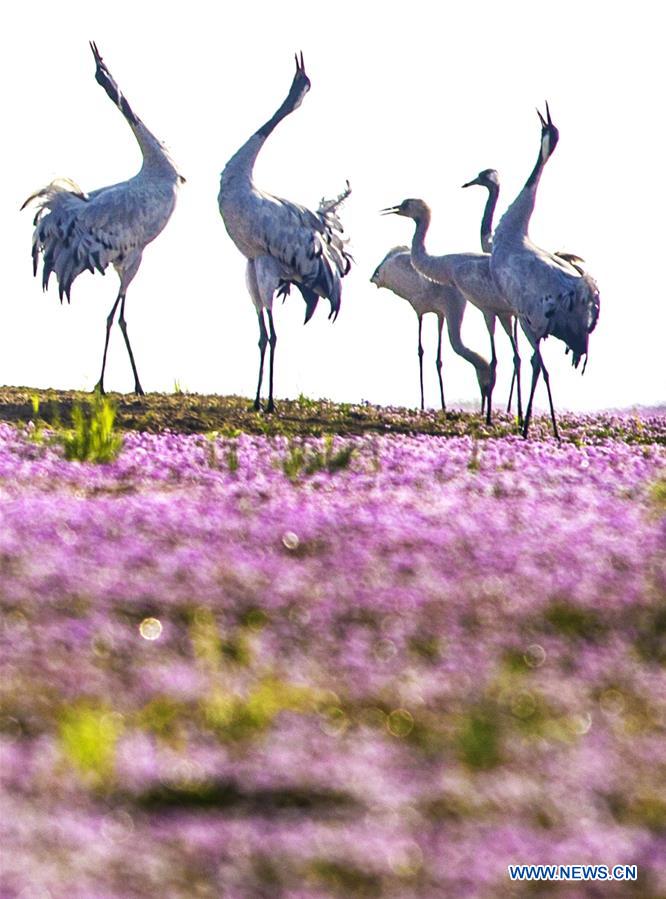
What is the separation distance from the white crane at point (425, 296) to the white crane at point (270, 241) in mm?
4968

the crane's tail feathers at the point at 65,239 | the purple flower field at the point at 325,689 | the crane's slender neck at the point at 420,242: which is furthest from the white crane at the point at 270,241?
the purple flower field at the point at 325,689

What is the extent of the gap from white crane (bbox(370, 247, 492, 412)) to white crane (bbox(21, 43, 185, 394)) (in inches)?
266

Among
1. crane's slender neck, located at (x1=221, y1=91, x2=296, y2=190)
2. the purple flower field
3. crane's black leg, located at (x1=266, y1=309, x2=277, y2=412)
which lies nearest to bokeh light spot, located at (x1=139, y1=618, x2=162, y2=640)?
the purple flower field

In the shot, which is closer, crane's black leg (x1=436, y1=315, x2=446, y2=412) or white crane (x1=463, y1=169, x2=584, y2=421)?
white crane (x1=463, y1=169, x2=584, y2=421)

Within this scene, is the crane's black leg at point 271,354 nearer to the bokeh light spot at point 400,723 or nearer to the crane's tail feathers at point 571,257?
the crane's tail feathers at point 571,257

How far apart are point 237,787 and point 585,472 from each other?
30.1ft

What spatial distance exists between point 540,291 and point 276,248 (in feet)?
14.0

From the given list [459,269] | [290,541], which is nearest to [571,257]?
[459,269]

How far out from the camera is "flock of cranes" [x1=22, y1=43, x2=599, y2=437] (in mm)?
21188

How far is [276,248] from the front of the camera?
22.5 metres

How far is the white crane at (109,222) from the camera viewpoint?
907 inches

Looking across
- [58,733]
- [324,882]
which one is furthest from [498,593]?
[324,882]

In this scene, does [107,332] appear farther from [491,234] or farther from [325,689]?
[325,689]

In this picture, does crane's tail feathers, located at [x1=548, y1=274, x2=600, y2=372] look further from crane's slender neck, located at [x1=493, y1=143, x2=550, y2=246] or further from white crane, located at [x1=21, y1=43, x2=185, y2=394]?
white crane, located at [x1=21, y1=43, x2=185, y2=394]
